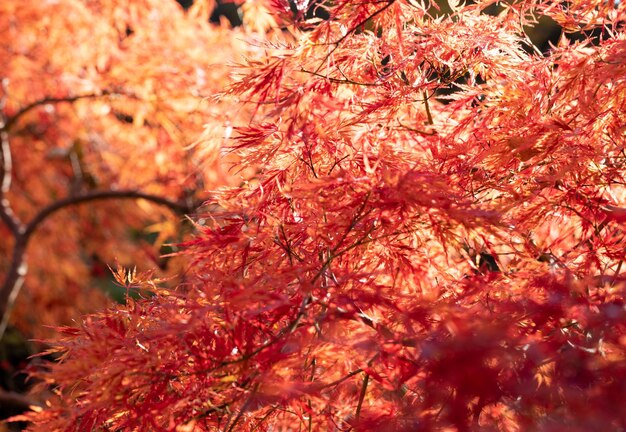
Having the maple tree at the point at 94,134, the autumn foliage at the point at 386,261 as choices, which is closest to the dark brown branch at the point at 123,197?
the maple tree at the point at 94,134

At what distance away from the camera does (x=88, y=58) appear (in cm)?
388

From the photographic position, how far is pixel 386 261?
4.28 feet

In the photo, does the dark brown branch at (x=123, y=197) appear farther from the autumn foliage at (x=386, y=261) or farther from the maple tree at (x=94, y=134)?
the autumn foliage at (x=386, y=261)

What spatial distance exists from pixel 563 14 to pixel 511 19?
102 millimetres

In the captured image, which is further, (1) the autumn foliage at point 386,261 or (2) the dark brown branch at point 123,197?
(2) the dark brown branch at point 123,197

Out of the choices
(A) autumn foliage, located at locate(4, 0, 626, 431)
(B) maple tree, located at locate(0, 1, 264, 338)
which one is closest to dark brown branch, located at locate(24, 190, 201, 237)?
(B) maple tree, located at locate(0, 1, 264, 338)

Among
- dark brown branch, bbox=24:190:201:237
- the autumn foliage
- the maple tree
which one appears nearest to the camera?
the autumn foliage

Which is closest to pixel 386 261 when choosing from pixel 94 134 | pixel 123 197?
pixel 123 197

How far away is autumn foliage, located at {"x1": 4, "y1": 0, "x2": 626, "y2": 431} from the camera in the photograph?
101 centimetres

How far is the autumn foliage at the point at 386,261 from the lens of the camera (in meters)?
1.01

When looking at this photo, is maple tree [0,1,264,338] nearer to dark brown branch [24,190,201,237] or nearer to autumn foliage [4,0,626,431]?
dark brown branch [24,190,201,237]

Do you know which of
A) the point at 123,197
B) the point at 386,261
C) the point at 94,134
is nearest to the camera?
the point at 386,261

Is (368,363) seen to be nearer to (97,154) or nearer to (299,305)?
(299,305)

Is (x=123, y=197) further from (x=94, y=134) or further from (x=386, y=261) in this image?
(x=386, y=261)
